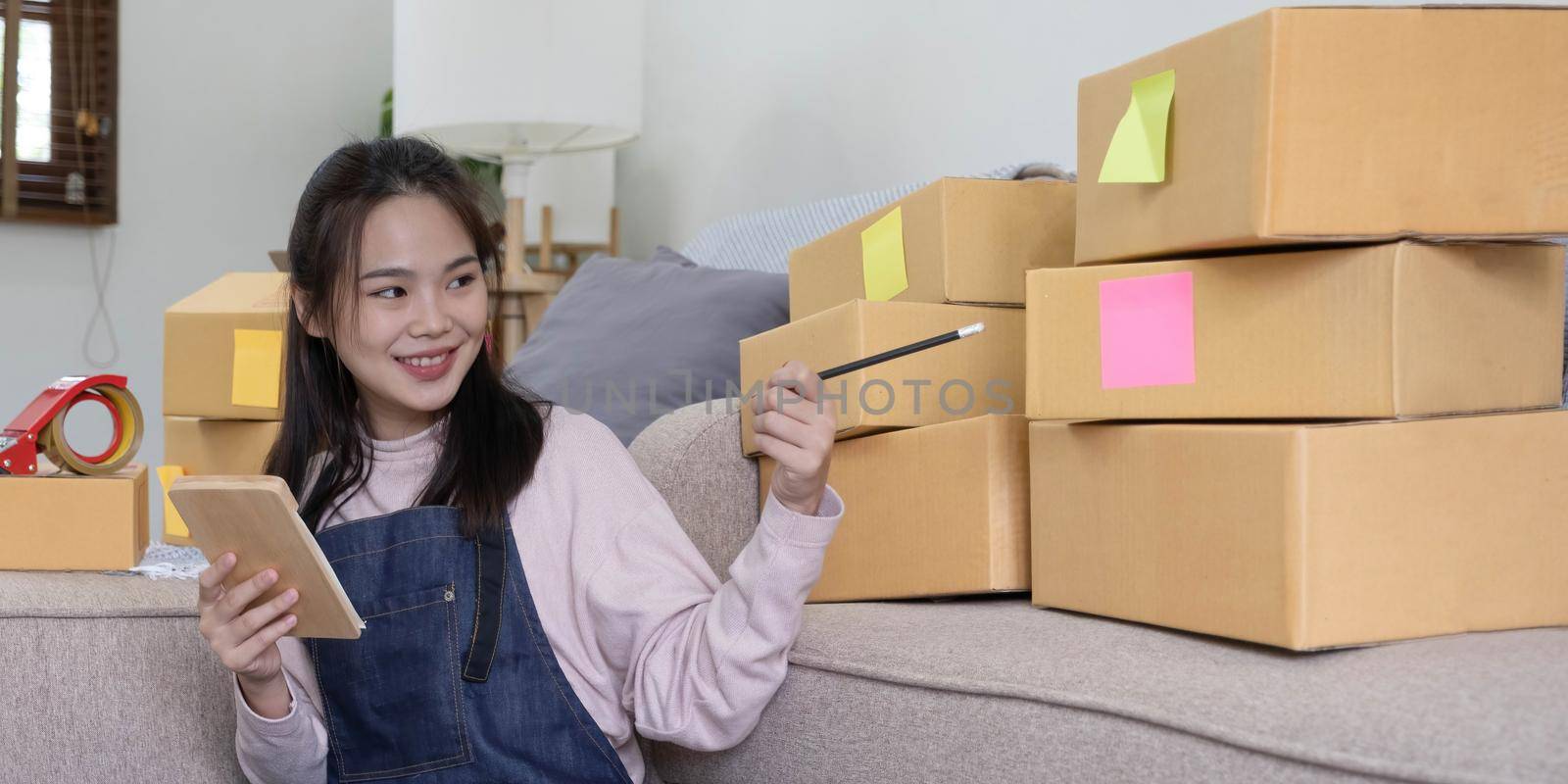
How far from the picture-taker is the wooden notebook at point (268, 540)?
2.65 feet

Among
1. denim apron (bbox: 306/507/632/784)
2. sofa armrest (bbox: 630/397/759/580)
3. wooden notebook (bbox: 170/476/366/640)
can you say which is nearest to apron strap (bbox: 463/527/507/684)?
denim apron (bbox: 306/507/632/784)

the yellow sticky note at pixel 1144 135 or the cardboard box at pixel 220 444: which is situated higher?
the yellow sticky note at pixel 1144 135

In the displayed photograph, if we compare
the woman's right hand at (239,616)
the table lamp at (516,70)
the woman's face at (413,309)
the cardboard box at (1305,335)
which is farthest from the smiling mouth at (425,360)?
the table lamp at (516,70)

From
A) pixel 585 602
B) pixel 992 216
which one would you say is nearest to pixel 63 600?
pixel 585 602

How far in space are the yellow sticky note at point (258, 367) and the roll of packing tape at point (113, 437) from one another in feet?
0.69

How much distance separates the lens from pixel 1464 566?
825 mm

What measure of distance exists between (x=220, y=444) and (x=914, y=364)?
0.83m

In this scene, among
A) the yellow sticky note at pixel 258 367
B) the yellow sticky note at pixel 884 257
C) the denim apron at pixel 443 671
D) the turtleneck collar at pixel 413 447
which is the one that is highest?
the yellow sticky note at pixel 884 257

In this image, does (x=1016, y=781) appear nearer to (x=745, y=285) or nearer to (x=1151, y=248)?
(x=1151, y=248)

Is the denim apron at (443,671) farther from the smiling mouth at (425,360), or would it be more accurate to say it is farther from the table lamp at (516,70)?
the table lamp at (516,70)

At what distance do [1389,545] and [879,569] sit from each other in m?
0.45

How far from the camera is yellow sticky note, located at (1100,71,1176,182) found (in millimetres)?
883

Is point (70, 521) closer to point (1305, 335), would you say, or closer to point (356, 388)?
point (356, 388)

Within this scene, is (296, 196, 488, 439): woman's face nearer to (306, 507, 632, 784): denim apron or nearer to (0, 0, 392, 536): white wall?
(306, 507, 632, 784): denim apron
